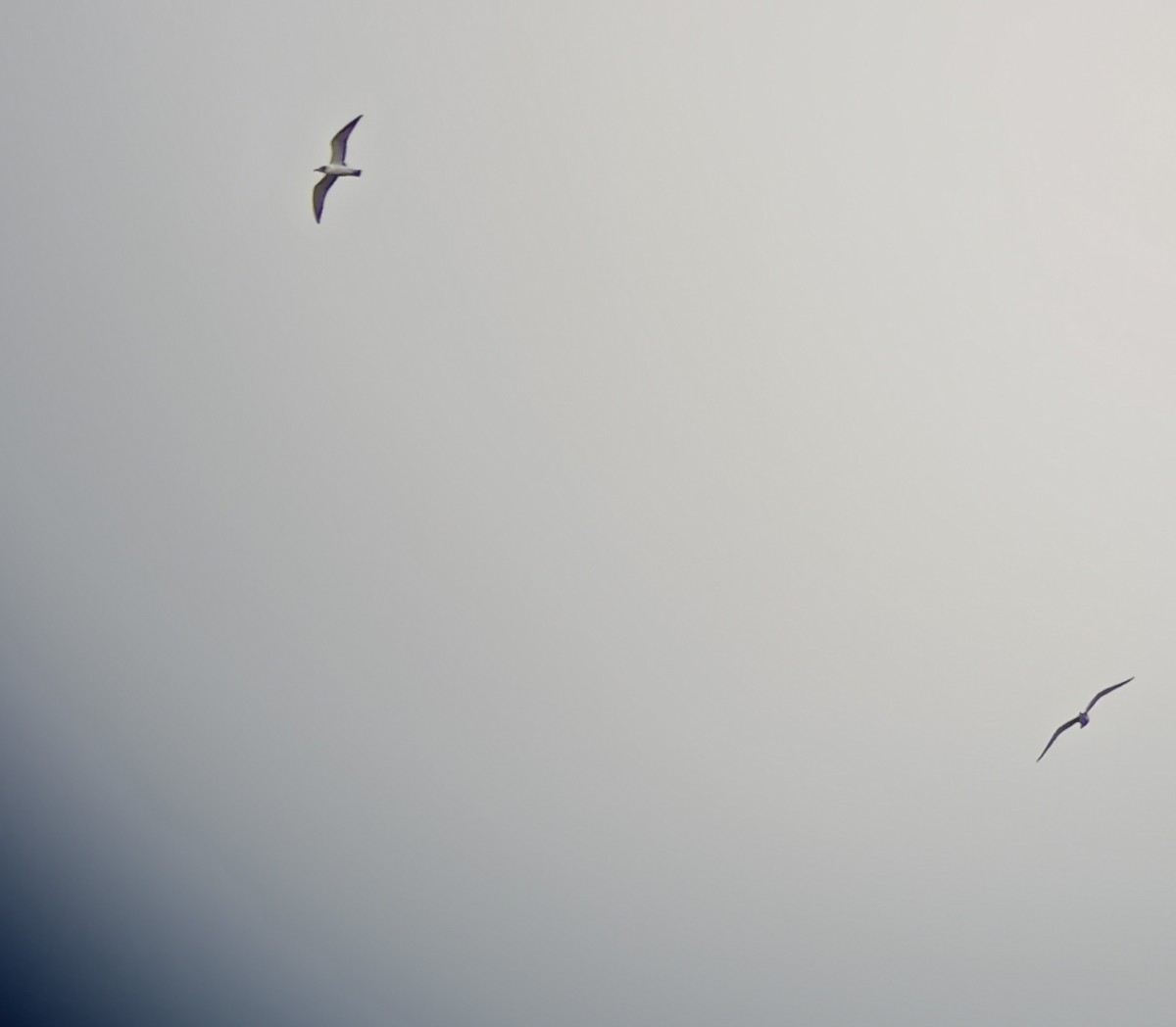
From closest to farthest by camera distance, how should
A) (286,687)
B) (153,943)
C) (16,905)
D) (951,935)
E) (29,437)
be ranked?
(16,905), (153,943), (29,437), (286,687), (951,935)

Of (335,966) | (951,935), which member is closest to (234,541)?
(335,966)

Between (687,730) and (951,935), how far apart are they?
39.4m

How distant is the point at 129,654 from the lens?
221 feet

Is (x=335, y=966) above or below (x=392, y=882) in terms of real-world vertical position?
below

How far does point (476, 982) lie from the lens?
291ft

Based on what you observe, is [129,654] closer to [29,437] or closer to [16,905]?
[29,437]

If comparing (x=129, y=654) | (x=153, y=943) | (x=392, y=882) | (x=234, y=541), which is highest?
(x=234, y=541)

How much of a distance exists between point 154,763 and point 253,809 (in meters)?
13.1

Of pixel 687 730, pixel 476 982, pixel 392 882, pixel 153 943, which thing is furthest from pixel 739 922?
pixel 153 943

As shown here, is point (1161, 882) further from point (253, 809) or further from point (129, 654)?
point (129, 654)

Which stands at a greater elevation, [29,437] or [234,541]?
[234,541]

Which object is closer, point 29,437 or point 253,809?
point 29,437

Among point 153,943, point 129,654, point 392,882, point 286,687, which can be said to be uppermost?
point 286,687

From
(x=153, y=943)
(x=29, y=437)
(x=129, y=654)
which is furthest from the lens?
(x=129, y=654)
